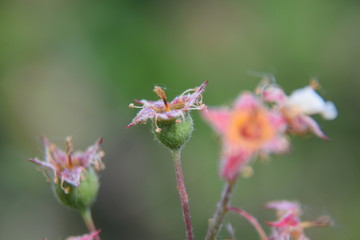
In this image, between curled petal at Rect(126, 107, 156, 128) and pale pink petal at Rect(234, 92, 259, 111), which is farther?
curled petal at Rect(126, 107, 156, 128)

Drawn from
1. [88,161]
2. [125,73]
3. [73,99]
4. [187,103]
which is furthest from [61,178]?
[73,99]

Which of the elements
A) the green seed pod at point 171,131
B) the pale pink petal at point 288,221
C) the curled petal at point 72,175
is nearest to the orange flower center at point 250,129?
the green seed pod at point 171,131

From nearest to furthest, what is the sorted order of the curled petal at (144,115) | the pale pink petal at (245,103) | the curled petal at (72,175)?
1. the pale pink petal at (245,103)
2. the curled petal at (144,115)
3. the curled petal at (72,175)

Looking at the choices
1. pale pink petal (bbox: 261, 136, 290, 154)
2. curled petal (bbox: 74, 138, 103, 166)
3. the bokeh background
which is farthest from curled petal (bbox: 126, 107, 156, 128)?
the bokeh background

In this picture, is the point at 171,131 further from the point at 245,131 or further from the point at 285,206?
the point at 285,206

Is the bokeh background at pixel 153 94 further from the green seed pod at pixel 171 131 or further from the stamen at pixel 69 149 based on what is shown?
the green seed pod at pixel 171 131

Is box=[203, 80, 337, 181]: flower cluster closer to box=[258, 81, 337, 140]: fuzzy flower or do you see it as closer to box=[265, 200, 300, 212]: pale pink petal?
box=[258, 81, 337, 140]: fuzzy flower

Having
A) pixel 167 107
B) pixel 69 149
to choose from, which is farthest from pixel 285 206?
pixel 69 149
